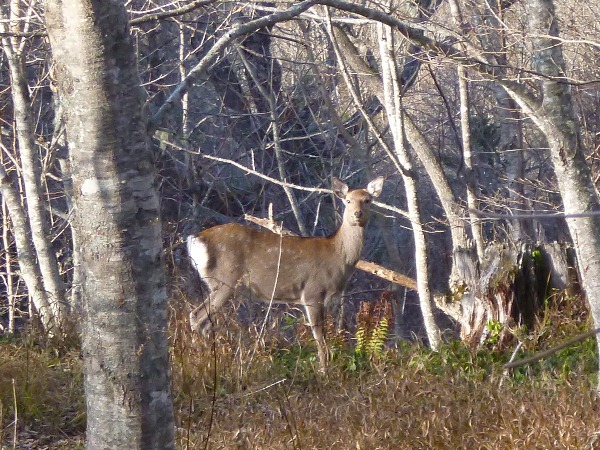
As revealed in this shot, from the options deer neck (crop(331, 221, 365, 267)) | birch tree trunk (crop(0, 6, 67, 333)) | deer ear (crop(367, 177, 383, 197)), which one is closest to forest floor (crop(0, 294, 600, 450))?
birch tree trunk (crop(0, 6, 67, 333))

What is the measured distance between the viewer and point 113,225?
314 centimetres

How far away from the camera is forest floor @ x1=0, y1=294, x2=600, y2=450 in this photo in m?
4.54

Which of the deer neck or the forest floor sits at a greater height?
the deer neck

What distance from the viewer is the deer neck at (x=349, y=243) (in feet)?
28.5

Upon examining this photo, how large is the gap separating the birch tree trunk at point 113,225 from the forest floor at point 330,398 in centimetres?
67

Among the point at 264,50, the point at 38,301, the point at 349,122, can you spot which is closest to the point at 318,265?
the point at 38,301

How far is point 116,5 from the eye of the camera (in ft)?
10.1

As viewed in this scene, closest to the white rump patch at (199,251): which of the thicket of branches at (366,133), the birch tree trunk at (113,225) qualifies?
the thicket of branches at (366,133)

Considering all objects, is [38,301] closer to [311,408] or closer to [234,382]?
[234,382]

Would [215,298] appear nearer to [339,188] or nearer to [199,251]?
[199,251]

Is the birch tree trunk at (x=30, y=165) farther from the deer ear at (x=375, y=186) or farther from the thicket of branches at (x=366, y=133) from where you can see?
the deer ear at (x=375, y=186)

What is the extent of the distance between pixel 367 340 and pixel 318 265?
183cm

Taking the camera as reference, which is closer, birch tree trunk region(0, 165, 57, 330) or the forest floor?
the forest floor

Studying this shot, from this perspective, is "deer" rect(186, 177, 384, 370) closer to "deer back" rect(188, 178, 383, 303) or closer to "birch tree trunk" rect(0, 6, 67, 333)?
"deer back" rect(188, 178, 383, 303)
